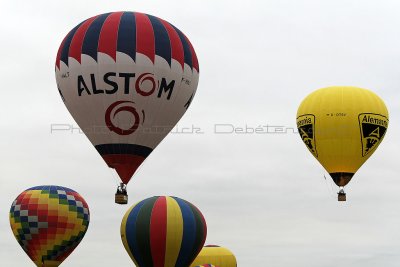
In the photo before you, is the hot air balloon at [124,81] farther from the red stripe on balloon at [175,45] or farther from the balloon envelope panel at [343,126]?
the balloon envelope panel at [343,126]

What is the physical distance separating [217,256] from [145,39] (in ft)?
A: 62.5

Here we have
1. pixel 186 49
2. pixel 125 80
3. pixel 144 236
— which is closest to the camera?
pixel 125 80

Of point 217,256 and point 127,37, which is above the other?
point 127,37

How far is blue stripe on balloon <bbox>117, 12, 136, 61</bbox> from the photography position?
95.5 feet

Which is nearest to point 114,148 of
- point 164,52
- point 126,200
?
point 126,200

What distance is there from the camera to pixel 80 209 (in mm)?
40094

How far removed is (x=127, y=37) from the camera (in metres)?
29.2

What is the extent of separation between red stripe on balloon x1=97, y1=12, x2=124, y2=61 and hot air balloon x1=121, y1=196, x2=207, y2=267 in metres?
8.36

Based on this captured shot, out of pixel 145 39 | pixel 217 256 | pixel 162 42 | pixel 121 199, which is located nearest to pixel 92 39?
pixel 145 39

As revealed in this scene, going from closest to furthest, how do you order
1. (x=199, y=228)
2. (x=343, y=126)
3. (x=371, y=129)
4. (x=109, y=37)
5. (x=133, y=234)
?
(x=109, y=37) → (x=343, y=126) → (x=371, y=129) → (x=133, y=234) → (x=199, y=228)

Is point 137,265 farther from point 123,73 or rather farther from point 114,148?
point 123,73

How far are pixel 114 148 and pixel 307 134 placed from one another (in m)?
8.47

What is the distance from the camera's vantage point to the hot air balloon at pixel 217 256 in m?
45.1

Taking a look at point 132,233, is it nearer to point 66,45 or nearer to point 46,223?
point 46,223
